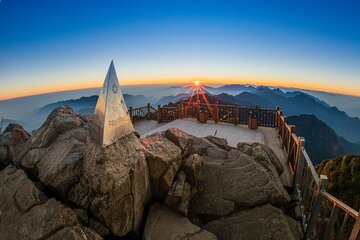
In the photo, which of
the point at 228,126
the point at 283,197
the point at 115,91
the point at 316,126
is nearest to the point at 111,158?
the point at 115,91

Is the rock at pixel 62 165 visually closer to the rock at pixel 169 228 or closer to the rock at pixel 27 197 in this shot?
the rock at pixel 27 197

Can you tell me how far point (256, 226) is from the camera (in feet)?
18.5

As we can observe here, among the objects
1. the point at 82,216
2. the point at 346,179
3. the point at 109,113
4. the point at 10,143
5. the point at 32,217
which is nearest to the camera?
the point at 32,217

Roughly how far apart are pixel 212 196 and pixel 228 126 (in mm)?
10458

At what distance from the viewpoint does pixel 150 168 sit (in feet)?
18.8

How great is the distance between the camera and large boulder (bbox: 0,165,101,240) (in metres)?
3.77

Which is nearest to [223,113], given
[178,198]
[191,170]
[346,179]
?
[346,179]

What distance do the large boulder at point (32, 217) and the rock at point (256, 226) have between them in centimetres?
311

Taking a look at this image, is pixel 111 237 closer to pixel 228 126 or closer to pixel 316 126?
pixel 228 126

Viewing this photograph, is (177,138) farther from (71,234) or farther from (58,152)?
(71,234)

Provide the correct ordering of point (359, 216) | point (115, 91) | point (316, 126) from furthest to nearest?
point (316, 126) < point (115, 91) < point (359, 216)

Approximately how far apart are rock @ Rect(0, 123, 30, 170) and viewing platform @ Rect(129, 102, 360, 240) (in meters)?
8.26

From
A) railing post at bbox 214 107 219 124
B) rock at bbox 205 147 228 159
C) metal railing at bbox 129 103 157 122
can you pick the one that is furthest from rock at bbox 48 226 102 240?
metal railing at bbox 129 103 157 122

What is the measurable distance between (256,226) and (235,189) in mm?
1216
